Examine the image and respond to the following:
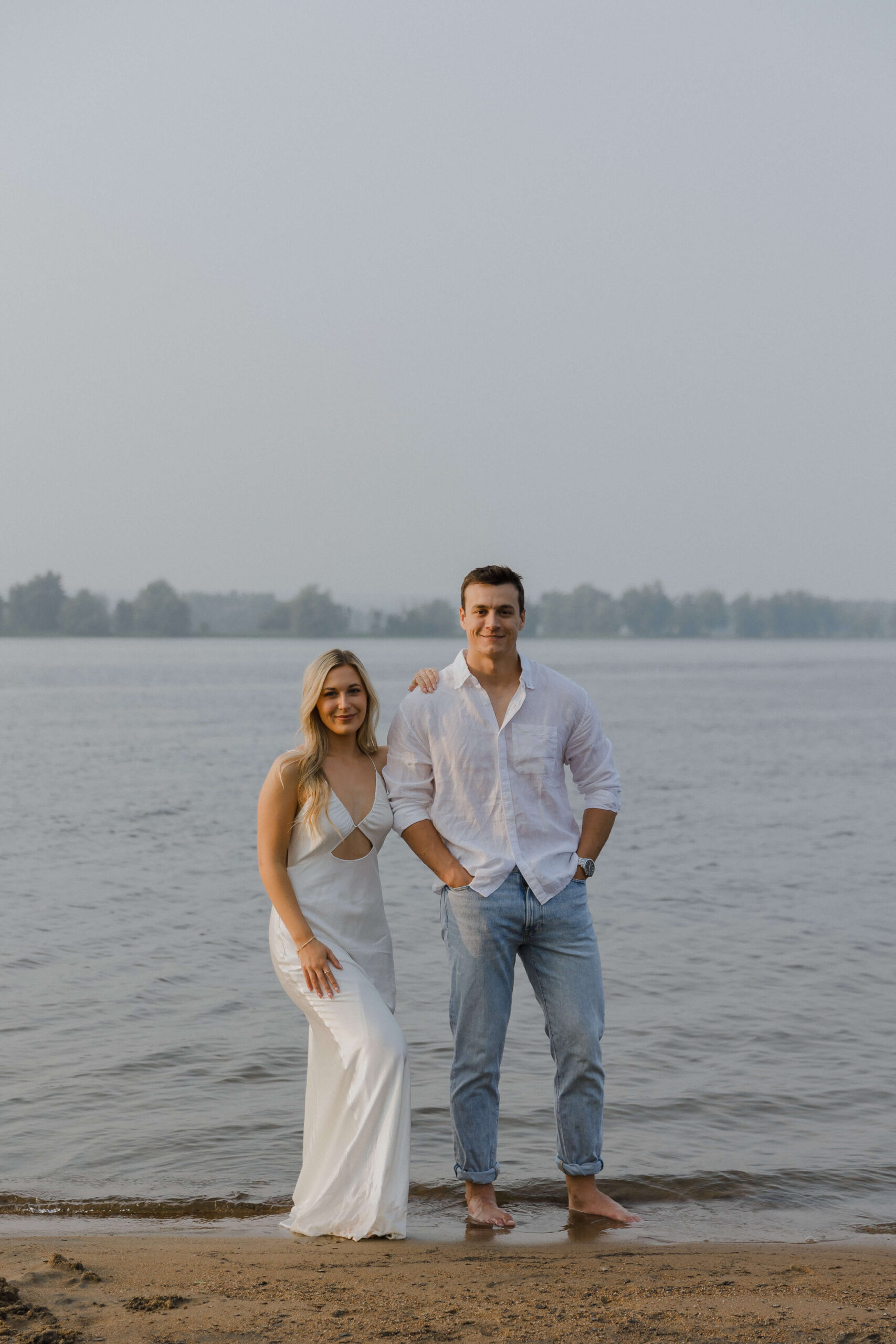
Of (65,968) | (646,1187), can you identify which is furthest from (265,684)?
(646,1187)

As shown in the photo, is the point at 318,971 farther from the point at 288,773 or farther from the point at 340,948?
the point at 288,773

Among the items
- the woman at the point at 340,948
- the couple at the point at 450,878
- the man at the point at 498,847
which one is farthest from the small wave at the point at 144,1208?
the man at the point at 498,847

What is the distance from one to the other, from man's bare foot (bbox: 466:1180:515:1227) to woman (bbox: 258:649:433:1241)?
49 centimetres

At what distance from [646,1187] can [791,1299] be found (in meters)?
1.79

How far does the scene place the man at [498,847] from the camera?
14.4 feet

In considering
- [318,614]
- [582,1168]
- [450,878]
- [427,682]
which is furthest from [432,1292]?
[318,614]

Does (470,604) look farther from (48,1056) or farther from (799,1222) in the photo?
(48,1056)

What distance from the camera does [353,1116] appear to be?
4238mm

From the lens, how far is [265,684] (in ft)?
211

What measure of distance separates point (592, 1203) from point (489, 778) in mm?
1832

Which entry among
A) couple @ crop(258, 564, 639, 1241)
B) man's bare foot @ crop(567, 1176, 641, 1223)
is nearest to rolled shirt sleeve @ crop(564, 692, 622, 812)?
couple @ crop(258, 564, 639, 1241)

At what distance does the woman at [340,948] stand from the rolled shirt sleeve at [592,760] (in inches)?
23.8

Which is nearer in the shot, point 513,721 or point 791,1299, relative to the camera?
point 791,1299

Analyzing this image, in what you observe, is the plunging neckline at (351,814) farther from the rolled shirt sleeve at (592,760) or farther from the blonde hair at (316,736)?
the rolled shirt sleeve at (592,760)
